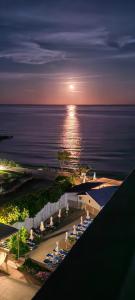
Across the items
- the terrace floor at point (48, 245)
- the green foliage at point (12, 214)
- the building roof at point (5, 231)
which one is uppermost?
the green foliage at point (12, 214)

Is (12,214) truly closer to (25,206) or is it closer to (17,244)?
(25,206)

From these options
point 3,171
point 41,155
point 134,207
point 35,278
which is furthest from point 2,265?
point 41,155

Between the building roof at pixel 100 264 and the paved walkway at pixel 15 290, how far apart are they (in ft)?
27.9

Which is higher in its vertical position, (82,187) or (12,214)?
(82,187)

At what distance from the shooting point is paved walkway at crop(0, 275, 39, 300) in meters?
9.70

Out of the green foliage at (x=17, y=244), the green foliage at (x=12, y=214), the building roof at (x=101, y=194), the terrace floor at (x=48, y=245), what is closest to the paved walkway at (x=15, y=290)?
the green foliage at (x=17, y=244)

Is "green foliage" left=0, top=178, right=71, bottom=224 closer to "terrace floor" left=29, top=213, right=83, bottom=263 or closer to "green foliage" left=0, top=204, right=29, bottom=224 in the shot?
"green foliage" left=0, top=204, right=29, bottom=224

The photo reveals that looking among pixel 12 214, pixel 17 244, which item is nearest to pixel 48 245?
pixel 17 244

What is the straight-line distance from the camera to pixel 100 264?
150 cm

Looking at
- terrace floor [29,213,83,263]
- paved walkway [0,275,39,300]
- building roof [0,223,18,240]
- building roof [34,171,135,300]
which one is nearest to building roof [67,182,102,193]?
terrace floor [29,213,83,263]

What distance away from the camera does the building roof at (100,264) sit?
Result: 4.28ft

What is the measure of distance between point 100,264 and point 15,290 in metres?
9.37

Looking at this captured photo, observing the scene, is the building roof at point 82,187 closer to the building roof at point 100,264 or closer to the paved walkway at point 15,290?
the paved walkway at point 15,290

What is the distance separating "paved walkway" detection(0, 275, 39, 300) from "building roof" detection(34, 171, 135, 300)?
8.49 metres
